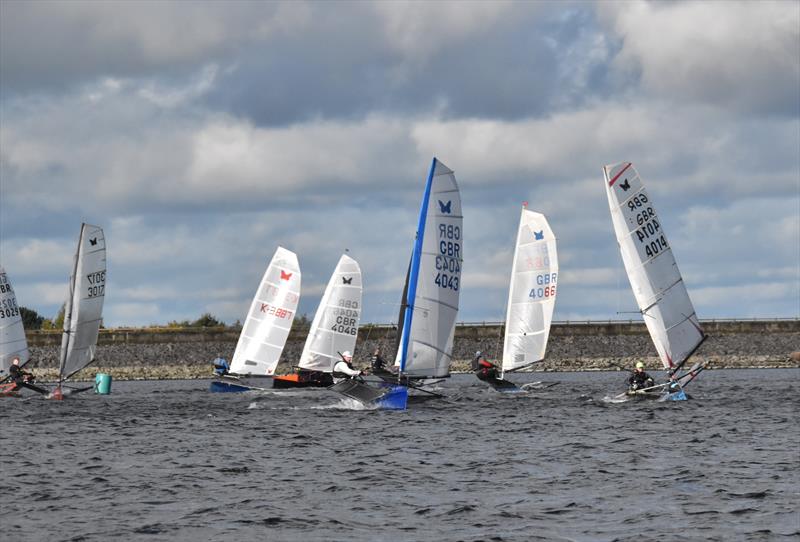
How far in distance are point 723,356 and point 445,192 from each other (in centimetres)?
6291

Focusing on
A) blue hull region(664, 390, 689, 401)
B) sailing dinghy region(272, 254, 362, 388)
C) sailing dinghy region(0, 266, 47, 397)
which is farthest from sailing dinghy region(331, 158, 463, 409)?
sailing dinghy region(0, 266, 47, 397)

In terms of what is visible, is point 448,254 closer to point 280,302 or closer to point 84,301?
point 280,302

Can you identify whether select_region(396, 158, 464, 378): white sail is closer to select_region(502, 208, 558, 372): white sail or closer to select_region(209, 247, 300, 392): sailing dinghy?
select_region(502, 208, 558, 372): white sail

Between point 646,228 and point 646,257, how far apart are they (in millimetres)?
958

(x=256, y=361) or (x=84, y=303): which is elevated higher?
(x=84, y=303)

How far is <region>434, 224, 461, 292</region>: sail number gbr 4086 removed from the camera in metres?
35.2

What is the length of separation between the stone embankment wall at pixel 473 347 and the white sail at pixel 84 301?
3834 cm

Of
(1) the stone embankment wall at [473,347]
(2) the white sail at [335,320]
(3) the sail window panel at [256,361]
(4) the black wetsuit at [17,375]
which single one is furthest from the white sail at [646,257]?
(1) the stone embankment wall at [473,347]

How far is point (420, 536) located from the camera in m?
16.2

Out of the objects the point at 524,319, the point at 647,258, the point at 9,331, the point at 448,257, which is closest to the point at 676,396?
the point at 647,258

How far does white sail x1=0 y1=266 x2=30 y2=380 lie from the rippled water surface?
23.2 feet

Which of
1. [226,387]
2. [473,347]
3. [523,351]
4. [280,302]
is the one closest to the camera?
[523,351]

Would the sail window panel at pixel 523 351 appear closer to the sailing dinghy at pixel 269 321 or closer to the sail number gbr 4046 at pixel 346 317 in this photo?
the sail number gbr 4046 at pixel 346 317

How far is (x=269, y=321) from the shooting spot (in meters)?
50.2
